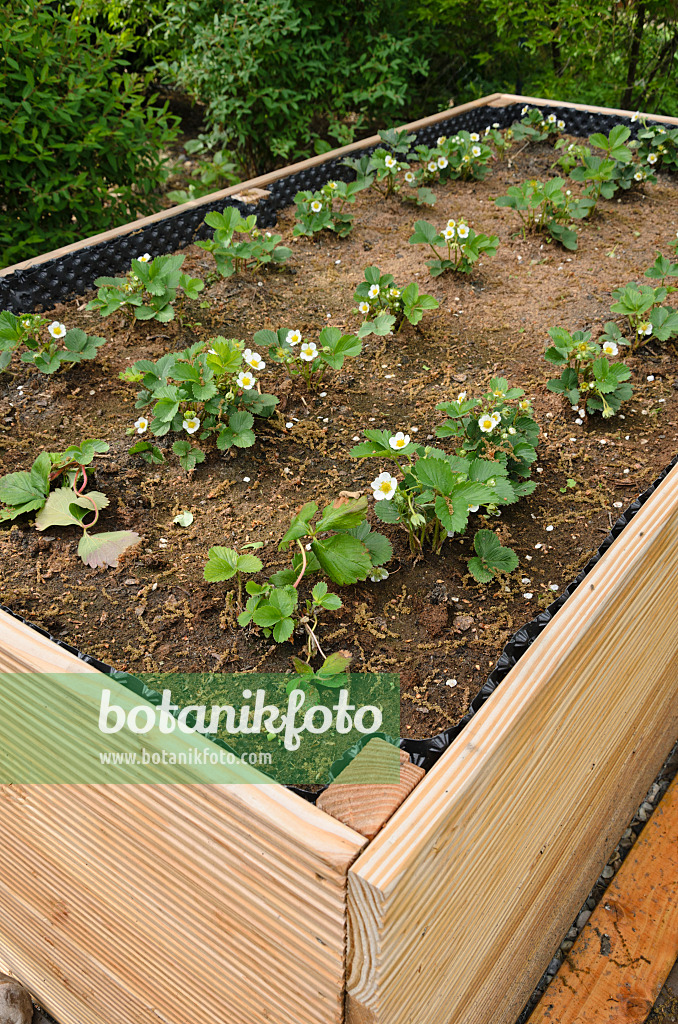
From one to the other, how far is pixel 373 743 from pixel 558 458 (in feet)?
3.43

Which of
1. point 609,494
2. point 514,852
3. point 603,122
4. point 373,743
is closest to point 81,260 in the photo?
point 609,494

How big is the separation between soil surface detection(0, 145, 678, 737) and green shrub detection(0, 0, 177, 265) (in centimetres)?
56

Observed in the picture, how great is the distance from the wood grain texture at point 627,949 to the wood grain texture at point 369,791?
977 millimetres

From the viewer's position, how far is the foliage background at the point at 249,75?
8.71ft

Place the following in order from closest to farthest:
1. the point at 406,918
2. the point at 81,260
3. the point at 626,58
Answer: the point at 406,918
the point at 81,260
the point at 626,58

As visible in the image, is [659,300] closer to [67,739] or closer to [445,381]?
[445,381]

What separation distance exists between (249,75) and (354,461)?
3141 millimetres

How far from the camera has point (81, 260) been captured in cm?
246

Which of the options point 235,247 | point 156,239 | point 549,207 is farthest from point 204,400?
point 549,207

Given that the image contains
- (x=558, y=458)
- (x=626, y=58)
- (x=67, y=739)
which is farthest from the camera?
(x=626, y=58)

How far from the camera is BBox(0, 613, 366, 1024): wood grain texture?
92cm

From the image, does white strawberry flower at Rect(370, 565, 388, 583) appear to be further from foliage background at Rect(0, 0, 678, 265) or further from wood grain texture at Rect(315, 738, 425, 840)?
foliage background at Rect(0, 0, 678, 265)

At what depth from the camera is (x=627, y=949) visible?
Answer: 1.67 m

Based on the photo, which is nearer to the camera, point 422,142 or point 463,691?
point 463,691
